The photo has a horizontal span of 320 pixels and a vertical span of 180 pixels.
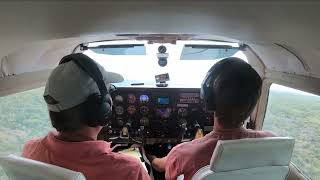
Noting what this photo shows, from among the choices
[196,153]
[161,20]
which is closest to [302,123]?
[196,153]

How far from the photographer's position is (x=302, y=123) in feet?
8.95

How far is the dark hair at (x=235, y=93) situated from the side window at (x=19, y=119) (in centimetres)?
127

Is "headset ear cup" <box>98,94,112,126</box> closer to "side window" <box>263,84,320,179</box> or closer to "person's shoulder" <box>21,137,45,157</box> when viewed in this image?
"person's shoulder" <box>21,137,45,157</box>

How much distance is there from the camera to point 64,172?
1466mm

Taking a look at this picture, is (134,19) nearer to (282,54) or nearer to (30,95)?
(282,54)

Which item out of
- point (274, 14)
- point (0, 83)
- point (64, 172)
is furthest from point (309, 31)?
Answer: point (0, 83)

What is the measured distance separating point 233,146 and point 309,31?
0.53m

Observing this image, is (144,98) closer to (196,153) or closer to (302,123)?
(302,123)

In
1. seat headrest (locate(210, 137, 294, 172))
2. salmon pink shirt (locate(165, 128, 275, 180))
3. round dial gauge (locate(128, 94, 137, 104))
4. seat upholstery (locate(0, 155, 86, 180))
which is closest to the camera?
seat upholstery (locate(0, 155, 86, 180))

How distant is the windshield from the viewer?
3289 millimetres

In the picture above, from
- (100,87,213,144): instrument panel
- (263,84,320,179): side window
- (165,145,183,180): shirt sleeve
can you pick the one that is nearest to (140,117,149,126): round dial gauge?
(100,87,213,144): instrument panel

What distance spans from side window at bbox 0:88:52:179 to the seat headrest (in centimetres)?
140

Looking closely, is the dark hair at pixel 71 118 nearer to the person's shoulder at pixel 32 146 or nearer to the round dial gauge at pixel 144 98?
the person's shoulder at pixel 32 146

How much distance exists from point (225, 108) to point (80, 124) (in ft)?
2.28
